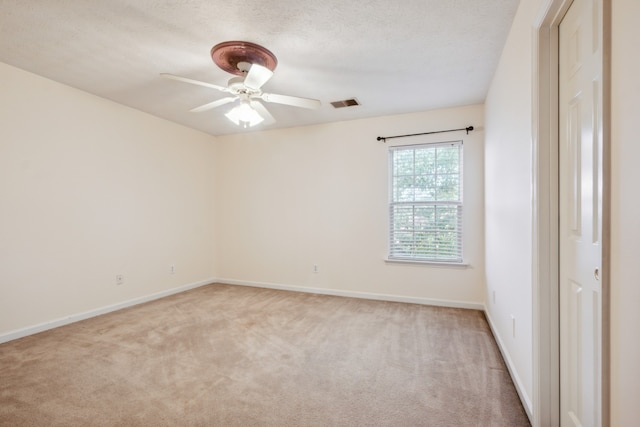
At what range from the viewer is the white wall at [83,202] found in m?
2.96

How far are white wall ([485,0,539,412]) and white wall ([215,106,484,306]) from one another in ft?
2.64

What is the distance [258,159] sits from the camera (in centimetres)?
512

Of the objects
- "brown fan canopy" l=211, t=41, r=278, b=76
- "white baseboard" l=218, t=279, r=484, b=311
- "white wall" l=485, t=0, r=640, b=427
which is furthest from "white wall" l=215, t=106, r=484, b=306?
"brown fan canopy" l=211, t=41, r=278, b=76

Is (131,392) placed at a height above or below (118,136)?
below

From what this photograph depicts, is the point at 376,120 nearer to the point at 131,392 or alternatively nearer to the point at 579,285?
the point at 579,285

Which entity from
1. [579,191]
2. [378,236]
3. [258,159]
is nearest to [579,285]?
[579,191]

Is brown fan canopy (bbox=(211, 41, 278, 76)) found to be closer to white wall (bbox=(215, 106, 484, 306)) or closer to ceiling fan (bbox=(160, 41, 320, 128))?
ceiling fan (bbox=(160, 41, 320, 128))

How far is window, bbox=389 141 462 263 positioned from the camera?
395 cm

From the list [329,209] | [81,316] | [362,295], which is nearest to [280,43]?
[329,209]

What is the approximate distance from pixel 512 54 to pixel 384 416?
261 cm

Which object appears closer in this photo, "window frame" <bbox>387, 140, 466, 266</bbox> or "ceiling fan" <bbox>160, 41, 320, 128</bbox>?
"ceiling fan" <bbox>160, 41, 320, 128</bbox>

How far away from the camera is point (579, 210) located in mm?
1364

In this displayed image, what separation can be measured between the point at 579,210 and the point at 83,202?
445 centimetres
